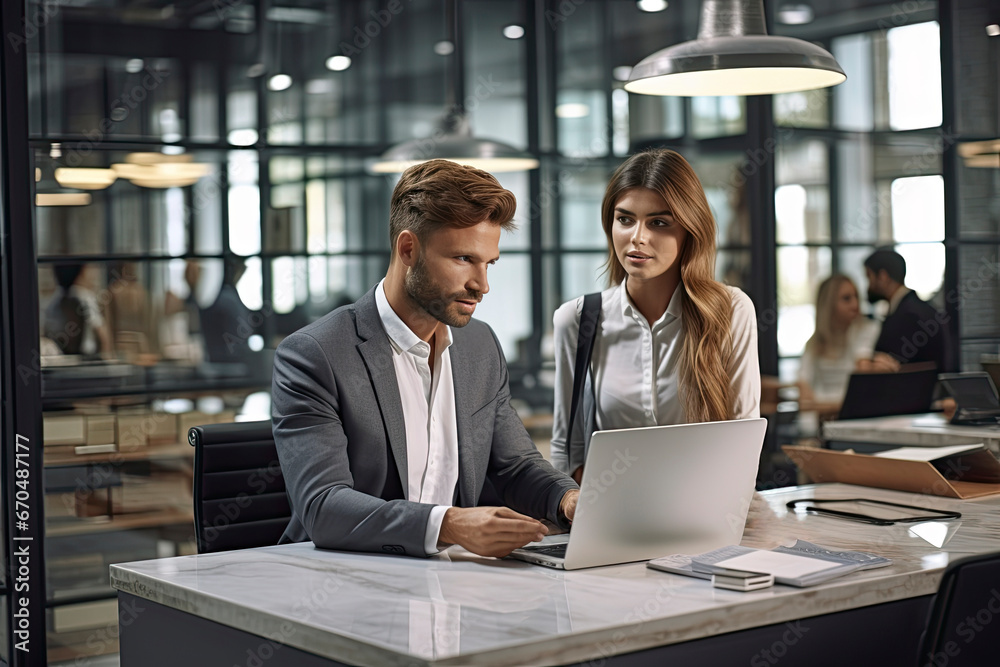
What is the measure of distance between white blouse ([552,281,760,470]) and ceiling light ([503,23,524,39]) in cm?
489

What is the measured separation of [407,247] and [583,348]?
0.79m

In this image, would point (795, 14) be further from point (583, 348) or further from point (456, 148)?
point (583, 348)

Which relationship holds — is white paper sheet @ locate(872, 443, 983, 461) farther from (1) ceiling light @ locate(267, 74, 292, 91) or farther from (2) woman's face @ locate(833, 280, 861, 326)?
(1) ceiling light @ locate(267, 74, 292, 91)

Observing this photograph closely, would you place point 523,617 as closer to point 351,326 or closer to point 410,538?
point 410,538

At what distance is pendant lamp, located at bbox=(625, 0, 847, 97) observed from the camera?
2.75m

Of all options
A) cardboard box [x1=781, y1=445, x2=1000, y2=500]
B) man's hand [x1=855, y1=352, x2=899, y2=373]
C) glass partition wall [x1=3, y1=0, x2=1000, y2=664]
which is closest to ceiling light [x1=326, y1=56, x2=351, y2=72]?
glass partition wall [x1=3, y1=0, x2=1000, y2=664]

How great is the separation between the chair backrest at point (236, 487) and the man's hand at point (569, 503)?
0.69 metres

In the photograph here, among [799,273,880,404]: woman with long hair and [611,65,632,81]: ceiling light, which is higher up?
[611,65,632,81]: ceiling light

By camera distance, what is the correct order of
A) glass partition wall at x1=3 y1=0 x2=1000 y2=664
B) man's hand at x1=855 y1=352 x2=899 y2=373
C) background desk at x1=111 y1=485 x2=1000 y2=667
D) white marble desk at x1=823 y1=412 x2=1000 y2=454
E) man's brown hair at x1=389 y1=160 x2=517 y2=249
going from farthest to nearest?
1. man's hand at x1=855 y1=352 x2=899 y2=373
2. glass partition wall at x1=3 y1=0 x2=1000 y2=664
3. white marble desk at x1=823 y1=412 x2=1000 y2=454
4. man's brown hair at x1=389 y1=160 x2=517 y2=249
5. background desk at x1=111 y1=485 x2=1000 y2=667

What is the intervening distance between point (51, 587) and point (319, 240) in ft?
8.97

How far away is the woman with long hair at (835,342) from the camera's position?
270 inches

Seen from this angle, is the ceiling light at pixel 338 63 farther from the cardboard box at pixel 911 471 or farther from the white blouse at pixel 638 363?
the cardboard box at pixel 911 471

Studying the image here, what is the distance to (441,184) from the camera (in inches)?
84.6

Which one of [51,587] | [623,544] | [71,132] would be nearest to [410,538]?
[623,544]
